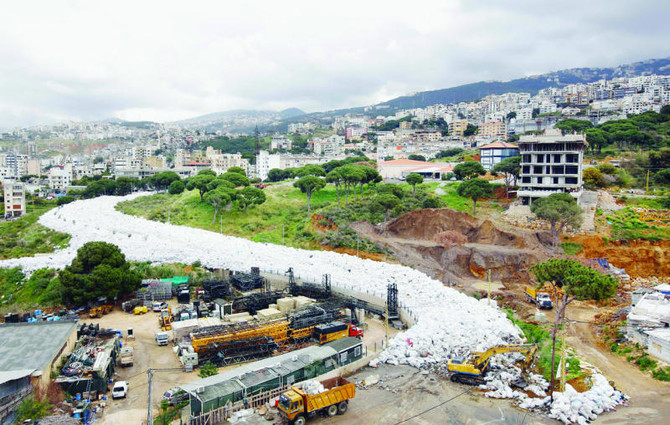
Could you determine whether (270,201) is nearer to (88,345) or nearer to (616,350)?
(88,345)

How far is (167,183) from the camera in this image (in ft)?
228

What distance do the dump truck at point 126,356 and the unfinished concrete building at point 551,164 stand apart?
3750cm

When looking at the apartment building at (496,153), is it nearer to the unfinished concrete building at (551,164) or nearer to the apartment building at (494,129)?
the unfinished concrete building at (551,164)

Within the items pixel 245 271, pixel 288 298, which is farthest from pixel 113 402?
pixel 245 271

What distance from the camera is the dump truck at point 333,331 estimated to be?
19.9 meters

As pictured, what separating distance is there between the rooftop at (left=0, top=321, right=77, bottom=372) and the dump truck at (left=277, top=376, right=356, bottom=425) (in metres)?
8.47

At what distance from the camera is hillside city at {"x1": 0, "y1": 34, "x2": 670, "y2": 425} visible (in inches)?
583

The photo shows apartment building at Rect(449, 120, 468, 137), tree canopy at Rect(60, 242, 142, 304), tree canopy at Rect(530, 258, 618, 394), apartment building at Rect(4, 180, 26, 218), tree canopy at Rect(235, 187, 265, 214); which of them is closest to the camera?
tree canopy at Rect(530, 258, 618, 394)

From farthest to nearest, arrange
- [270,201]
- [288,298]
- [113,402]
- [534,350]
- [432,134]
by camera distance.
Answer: [432,134] < [270,201] < [288,298] < [534,350] < [113,402]

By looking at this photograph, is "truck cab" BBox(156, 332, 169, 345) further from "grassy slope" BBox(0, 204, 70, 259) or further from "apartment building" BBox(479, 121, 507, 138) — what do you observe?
"apartment building" BBox(479, 121, 507, 138)

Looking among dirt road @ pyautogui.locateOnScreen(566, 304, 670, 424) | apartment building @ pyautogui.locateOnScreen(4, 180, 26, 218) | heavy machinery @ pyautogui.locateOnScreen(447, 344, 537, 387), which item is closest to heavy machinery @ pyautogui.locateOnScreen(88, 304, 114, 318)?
heavy machinery @ pyautogui.locateOnScreen(447, 344, 537, 387)

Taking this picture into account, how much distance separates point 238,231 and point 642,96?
161739 mm

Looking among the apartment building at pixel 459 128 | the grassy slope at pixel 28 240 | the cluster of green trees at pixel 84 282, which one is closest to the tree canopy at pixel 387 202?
the cluster of green trees at pixel 84 282

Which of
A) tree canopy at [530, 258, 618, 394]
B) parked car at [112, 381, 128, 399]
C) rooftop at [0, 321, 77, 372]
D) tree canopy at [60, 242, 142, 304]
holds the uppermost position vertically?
tree canopy at [530, 258, 618, 394]
